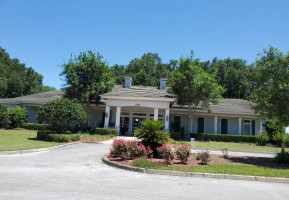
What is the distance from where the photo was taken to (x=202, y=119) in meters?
27.6

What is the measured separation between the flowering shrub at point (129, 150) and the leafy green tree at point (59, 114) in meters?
8.18

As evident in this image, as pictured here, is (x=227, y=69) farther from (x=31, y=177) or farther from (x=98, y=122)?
(x=31, y=177)

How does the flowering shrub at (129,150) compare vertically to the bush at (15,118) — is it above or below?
below

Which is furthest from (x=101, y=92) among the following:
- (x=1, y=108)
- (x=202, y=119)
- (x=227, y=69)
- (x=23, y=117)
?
(x=227, y=69)

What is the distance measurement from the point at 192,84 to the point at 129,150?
14.0 metres

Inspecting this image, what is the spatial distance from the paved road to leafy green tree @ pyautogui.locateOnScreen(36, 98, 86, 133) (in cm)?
862

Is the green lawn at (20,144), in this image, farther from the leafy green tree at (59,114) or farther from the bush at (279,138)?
the bush at (279,138)

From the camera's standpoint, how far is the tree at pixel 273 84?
11.2m

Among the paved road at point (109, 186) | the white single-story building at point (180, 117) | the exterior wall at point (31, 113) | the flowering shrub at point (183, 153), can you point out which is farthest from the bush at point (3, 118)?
the flowering shrub at point (183, 153)

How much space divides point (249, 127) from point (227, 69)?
2308 cm

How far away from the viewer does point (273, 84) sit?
1205 centimetres

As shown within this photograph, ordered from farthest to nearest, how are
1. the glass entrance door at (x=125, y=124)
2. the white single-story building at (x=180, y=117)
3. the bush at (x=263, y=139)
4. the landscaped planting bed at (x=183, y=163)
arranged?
the glass entrance door at (x=125, y=124) < the white single-story building at (x=180, y=117) < the bush at (x=263, y=139) < the landscaped planting bed at (x=183, y=163)

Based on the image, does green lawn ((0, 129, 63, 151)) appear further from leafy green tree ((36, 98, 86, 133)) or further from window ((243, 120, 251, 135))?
window ((243, 120, 251, 135))

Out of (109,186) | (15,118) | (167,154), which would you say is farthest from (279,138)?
(15,118)
